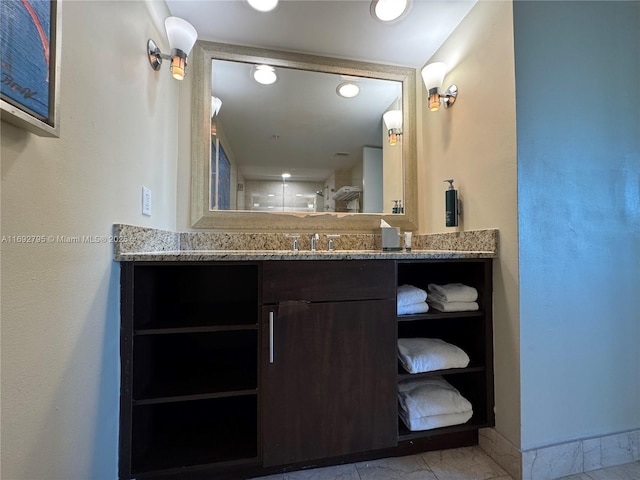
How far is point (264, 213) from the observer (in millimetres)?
1653

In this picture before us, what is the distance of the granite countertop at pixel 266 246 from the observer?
1013 millimetres

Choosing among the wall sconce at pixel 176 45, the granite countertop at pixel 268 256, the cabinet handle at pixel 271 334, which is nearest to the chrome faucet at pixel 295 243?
the granite countertop at pixel 268 256

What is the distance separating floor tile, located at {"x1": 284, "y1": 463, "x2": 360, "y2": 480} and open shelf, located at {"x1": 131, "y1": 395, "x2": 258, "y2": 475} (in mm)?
222

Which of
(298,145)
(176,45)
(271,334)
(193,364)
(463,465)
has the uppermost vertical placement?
(176,45)

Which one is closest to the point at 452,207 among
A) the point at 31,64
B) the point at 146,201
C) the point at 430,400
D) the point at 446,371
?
the point at 446,371

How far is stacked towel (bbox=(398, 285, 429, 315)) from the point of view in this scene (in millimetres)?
1215

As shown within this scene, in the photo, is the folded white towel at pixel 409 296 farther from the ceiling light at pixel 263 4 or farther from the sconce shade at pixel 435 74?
the ceiling light at pixel 263 4

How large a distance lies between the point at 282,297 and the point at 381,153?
48.0 inches

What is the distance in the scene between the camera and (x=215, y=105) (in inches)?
63.3

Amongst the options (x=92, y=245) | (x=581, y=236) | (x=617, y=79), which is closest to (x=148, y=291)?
(x=92, y=245)

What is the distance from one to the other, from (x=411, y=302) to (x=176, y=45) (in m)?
1.58

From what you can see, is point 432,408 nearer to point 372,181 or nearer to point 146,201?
point 372,181

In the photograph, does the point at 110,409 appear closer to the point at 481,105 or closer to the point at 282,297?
the point at 282,297

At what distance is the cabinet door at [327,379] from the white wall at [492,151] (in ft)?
1.64
